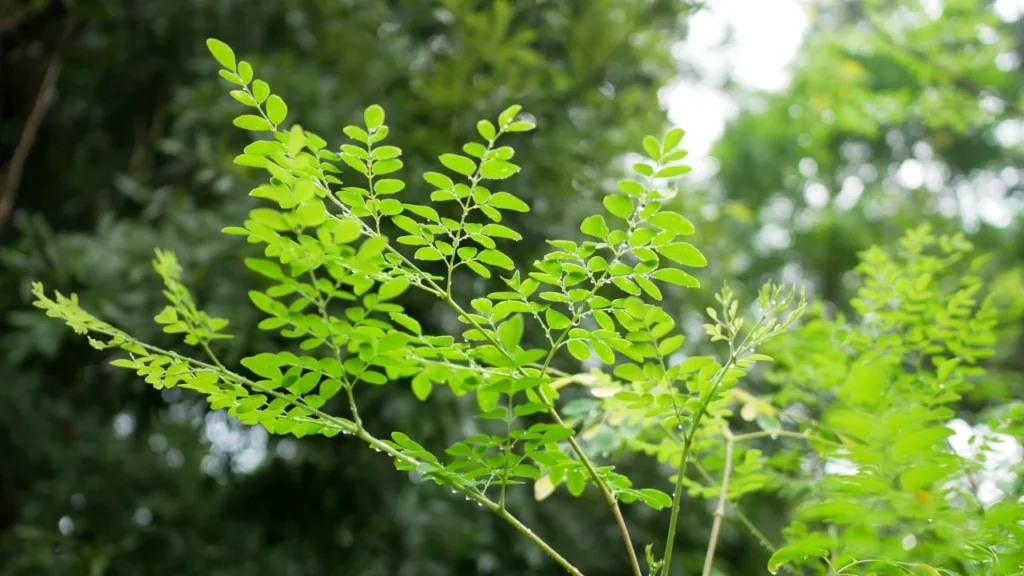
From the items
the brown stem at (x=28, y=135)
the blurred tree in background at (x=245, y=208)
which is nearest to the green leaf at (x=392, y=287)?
the blurred tree in background at (x=245, y=208)

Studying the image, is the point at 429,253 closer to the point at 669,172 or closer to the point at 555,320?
the point at 555,320

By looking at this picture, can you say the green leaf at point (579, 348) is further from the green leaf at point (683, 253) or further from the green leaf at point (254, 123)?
the green leaf at point (254, 123)

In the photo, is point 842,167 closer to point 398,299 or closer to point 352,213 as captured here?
point 398,299

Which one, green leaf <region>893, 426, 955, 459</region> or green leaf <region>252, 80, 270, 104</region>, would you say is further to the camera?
green leaf <region>252, 80, 270, 104</region>

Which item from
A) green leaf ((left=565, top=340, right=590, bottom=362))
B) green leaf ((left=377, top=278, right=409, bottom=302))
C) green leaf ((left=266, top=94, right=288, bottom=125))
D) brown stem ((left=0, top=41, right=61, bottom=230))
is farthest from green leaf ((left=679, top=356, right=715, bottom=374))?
brown stem ((left=0, top=41, right=61, bottom=230))

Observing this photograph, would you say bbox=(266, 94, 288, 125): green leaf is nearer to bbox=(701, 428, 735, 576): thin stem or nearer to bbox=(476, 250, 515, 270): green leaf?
bbox=(476, 250, 515, 270): green leaf

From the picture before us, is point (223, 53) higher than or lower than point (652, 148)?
lower

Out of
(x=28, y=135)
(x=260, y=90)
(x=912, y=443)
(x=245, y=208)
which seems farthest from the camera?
(x=28, y=135)

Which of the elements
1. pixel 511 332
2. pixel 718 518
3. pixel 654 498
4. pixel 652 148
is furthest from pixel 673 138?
pixel 718 518

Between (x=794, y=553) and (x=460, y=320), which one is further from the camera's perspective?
(x=460, y=320)

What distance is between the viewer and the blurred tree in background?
2.44 metres

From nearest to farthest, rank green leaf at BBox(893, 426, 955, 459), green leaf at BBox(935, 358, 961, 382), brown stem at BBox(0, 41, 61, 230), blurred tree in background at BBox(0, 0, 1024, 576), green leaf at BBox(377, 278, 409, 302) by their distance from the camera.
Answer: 1. green leaf at BBox(893, 426, 955, 459)
2. green leaf at BBox(377, 278, 409, 302)
3. green leaf at BBox(935, 358, 961, 382)
4. blurred tree in background at BBox(0, 0, 1024, 576)
5. brown stem at BBox(0, 41, 61, 230)

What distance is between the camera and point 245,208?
233 cm

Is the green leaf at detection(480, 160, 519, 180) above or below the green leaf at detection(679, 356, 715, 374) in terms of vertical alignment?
above
